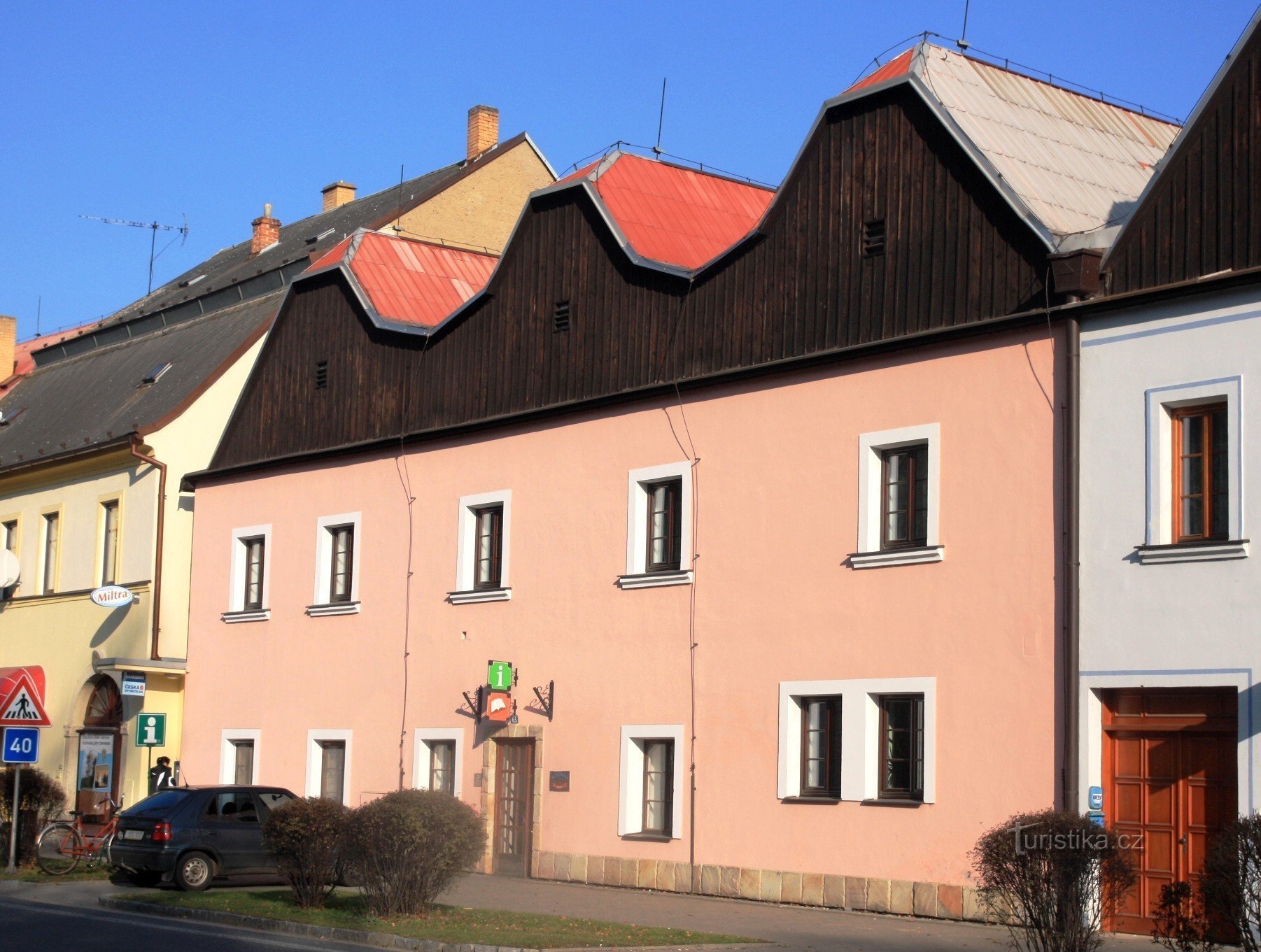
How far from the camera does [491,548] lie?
2702cm

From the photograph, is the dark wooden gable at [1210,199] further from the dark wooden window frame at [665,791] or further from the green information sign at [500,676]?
the green information sign at [500,676]

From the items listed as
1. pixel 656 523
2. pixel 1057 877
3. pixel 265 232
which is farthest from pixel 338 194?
pixel 1057 877

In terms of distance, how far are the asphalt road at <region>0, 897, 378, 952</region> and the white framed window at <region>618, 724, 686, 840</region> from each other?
7029 mm

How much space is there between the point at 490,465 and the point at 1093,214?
1053cm

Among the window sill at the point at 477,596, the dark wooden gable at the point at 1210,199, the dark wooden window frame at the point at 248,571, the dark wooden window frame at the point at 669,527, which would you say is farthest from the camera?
the dark wooden window frame at the point at 248,571

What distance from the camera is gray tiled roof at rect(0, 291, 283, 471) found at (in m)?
35.7

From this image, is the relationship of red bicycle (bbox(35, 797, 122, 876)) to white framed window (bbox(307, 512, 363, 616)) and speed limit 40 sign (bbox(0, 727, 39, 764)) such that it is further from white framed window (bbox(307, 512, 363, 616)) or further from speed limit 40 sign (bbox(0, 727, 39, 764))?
white framed window (bbox(307, 512, 363, 616))

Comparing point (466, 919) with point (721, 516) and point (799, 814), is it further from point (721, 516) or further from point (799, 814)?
point (721, 516)

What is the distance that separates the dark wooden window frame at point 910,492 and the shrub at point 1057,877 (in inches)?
277

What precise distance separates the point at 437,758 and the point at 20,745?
21.8 feet

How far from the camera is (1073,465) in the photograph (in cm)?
1839

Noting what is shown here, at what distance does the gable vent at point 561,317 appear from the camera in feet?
84.0

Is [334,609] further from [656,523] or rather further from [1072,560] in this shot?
[1072,560]

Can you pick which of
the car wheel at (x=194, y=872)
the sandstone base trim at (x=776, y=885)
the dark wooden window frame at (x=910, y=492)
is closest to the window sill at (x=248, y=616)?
the sandstone base trim at (x=776, y=885)
